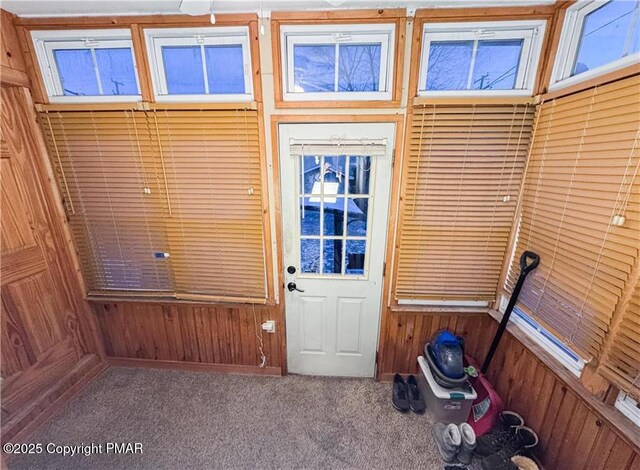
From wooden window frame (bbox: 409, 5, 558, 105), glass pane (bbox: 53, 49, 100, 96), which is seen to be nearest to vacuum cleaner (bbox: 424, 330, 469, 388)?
wooden window frame (bbox: 409, 5, 558, 105)

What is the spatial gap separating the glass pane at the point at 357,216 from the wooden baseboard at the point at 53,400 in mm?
2328

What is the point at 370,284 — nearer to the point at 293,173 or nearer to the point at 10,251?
the point at 293,173

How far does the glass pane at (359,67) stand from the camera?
1586 mm

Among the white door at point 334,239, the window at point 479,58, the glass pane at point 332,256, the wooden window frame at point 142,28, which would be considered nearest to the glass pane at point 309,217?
the white door at point 334,239

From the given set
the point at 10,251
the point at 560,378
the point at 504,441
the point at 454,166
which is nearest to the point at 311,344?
the point at 504,441

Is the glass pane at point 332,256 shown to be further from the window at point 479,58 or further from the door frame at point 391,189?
the window at point 479,58

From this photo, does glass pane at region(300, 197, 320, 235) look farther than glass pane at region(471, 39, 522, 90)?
Yes

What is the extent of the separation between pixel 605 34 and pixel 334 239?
69.0 inches

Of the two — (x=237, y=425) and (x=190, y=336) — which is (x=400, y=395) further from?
(x=190, y=336)

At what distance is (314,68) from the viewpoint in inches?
64.1

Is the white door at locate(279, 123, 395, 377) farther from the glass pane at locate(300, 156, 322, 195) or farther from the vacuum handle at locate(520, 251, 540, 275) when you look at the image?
the vacuum handle at locate(520, 251, 540, 275)

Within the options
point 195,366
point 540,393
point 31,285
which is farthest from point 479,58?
point 31,285

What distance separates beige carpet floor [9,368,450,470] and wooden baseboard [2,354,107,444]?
0.05 m

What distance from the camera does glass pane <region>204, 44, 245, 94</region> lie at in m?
1.61
